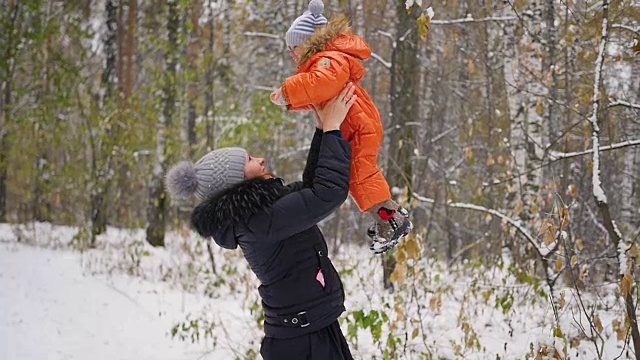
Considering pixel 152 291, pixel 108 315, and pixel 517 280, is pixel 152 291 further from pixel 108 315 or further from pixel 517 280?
pixel 517 280

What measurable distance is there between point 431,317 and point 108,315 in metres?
3.75

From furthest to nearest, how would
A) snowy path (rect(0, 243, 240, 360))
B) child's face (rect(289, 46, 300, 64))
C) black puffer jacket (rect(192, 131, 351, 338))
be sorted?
snowy path (rect(0, 243, 240, 360)) → child's face (rect(289, 46, 300, 64)) → black puffer jacket (rect(192, 131, 351, 338))

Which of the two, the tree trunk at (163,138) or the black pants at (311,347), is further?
the tree trunk at (163,138)

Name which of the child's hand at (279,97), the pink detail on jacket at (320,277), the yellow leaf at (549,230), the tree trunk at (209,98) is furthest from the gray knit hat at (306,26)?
the tree trunk at (209,98)

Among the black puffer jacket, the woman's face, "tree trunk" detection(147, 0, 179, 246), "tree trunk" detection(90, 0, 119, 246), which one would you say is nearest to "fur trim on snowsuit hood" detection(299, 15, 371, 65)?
the black puffer jacket

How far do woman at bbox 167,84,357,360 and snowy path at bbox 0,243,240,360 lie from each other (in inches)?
141

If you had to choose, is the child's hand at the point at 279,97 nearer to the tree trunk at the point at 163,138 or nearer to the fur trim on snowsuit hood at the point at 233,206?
the fur trim on snowsuit hood at the point at 233,206

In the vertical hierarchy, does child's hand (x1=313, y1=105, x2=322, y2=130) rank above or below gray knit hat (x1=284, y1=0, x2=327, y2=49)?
below

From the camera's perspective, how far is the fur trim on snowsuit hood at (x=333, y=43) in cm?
287

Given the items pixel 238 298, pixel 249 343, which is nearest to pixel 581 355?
pixel 249 343

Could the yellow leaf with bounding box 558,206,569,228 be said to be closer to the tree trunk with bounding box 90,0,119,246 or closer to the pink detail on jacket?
the pink detail on jacket

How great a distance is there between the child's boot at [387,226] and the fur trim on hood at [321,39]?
0.75 metres

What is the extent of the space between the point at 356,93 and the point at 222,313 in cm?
554

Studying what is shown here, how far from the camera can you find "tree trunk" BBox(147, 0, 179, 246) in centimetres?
1242
